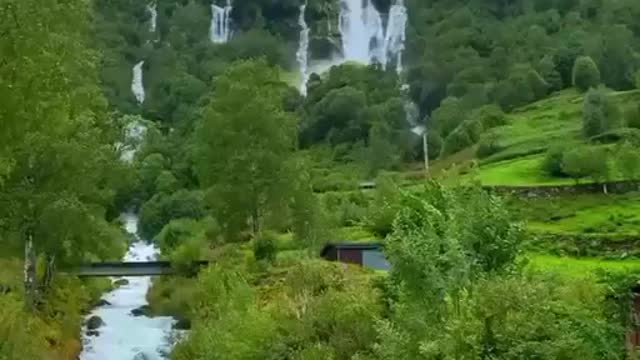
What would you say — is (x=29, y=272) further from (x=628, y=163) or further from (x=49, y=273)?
(x=628, y=163)

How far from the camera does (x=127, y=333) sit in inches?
2245

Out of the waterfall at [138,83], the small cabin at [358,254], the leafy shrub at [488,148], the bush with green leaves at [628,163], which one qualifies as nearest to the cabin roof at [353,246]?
the small cabin at [358,254]

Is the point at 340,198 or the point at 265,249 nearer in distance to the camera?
the point at 265,249

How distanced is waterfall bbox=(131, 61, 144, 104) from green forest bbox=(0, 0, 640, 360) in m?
8.25

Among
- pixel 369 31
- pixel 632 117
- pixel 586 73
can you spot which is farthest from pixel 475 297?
pixel 369 31

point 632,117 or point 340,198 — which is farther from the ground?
point 632,117

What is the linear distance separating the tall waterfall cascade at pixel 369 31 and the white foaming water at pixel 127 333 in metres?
99.0

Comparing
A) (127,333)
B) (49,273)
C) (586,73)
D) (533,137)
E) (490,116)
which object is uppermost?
(586,73)

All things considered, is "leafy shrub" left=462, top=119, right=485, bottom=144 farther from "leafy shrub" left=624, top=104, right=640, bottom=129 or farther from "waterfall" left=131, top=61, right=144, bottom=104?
"waterfall" left=131, top=61, right=144, bottom=104

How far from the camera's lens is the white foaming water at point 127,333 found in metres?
50.7

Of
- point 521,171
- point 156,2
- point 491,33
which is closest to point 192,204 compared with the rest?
point 521,171

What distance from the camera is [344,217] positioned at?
6944 cm

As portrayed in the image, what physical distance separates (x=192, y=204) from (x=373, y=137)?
99.1ft

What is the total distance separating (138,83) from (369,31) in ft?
124
